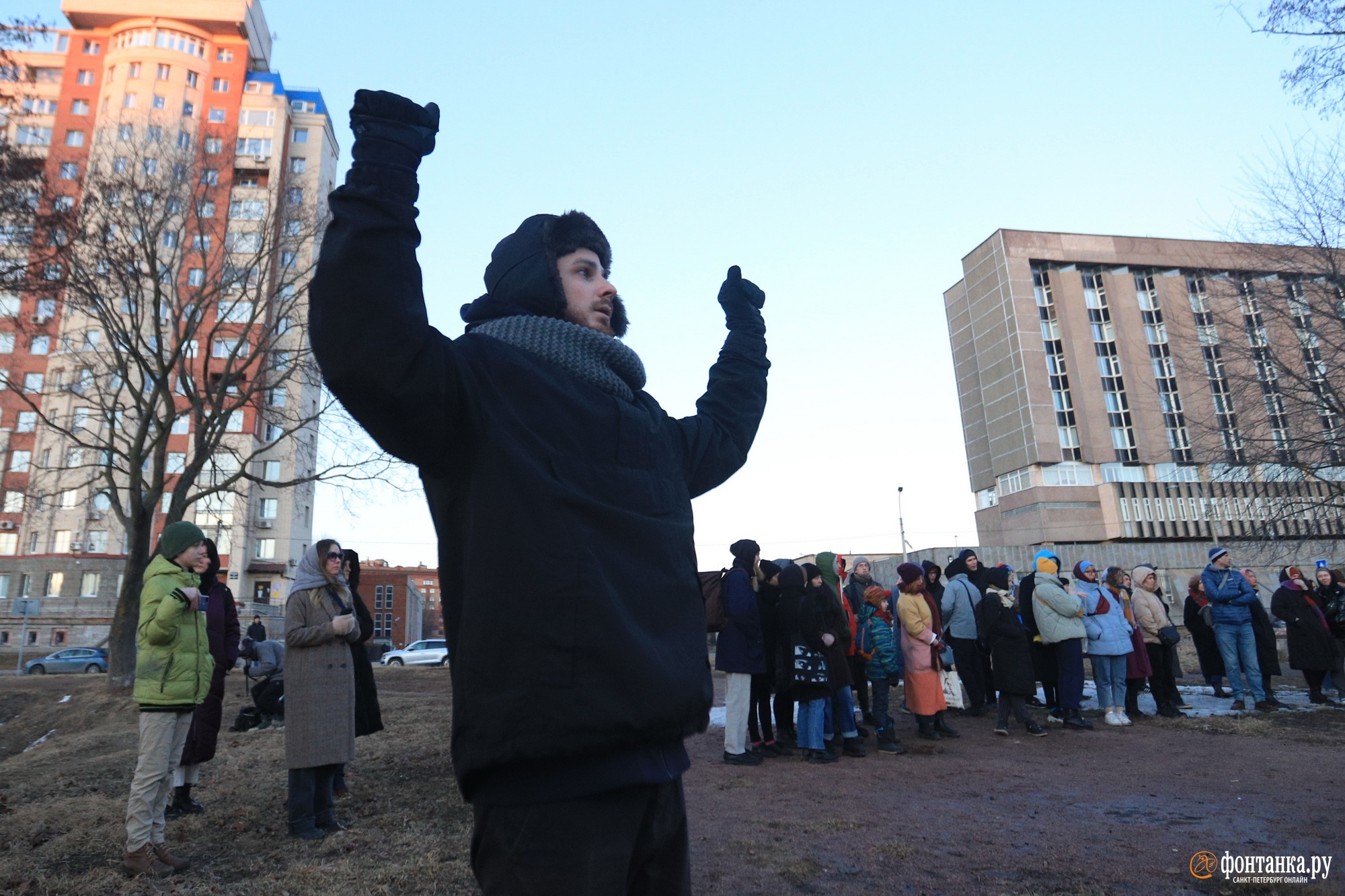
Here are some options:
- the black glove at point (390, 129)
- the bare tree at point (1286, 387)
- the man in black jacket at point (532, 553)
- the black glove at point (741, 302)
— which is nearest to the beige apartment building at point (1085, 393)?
the bare tree at point (1286, 387)

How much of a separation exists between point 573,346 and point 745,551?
692cm

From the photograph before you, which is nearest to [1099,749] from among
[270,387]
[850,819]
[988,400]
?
[850,819]

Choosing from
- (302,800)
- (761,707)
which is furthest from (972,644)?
(302,800)

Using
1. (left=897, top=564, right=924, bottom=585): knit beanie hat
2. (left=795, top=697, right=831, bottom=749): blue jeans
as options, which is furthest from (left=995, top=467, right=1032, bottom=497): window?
(left=795, top=697, right=831, bottom=749): blue jeans

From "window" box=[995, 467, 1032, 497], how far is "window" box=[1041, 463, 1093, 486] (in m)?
1.29

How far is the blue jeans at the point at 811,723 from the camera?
7918 millimetres

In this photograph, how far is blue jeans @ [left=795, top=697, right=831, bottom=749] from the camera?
7.92 metres

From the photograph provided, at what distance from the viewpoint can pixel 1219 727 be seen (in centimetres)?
924

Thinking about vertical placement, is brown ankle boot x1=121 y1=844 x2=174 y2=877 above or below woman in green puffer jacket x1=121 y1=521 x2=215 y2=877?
below

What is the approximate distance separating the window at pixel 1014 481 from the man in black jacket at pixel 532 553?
72.5 metres

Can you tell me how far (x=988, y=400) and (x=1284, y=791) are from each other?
236 feet

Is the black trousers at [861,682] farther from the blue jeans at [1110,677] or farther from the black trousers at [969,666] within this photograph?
the blue jeans at [1110,677]

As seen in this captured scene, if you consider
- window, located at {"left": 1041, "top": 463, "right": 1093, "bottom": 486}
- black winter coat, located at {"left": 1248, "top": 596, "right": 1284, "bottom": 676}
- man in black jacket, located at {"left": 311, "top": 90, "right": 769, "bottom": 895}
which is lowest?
black winter coat, located at {"left": 1248, "top": 596, "right": 1284, "bottom": 676}

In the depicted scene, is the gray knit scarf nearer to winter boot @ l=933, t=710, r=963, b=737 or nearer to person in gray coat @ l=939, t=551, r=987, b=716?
winter boot @ l=933, t=710, r=963, b=737
